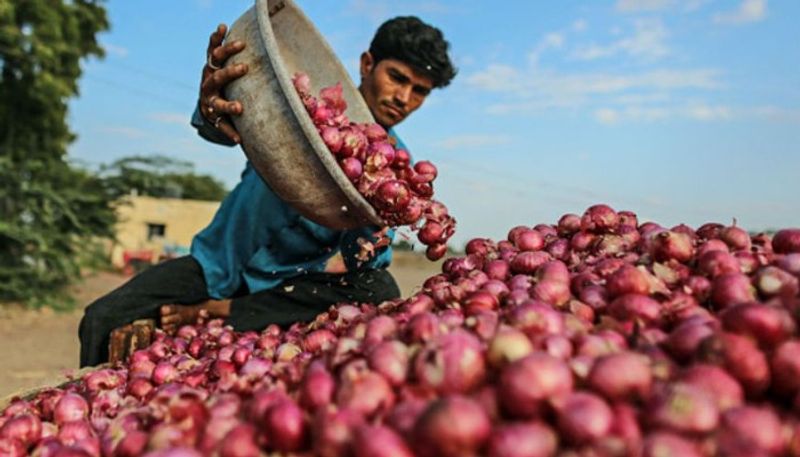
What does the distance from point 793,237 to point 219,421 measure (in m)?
1.37

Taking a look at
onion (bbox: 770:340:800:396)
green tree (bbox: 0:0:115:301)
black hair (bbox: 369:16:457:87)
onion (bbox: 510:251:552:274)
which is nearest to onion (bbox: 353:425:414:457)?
onion (bbox: 770:340:800:396)

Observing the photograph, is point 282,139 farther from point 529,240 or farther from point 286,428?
point 286,428

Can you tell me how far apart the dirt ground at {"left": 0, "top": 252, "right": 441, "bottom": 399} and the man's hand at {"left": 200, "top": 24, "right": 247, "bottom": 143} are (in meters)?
3.16

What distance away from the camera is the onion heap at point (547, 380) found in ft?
2.94

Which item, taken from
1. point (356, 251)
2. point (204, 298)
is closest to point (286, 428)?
point (356, 251)

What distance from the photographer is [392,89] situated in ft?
12.3

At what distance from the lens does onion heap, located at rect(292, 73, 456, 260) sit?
7.51 feet

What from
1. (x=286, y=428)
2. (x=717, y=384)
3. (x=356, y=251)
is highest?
(x=356, y=251)

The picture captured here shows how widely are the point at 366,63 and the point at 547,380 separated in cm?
339

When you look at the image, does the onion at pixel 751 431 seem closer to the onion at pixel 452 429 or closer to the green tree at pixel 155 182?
the onion at pixel 452 429

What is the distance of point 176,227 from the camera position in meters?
24.3

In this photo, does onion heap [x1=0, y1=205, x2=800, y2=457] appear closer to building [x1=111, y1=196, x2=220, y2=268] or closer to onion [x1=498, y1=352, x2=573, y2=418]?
onion [x1=498, y1=352, x2=573, y2=418]

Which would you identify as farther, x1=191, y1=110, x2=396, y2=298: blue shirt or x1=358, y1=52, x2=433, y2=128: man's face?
x1=358, y1=52, x2=433, y2=128: man's face

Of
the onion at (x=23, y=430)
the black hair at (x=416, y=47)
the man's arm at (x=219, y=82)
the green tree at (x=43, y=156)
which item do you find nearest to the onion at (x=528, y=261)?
the man's arm at (x=219, y=82)
